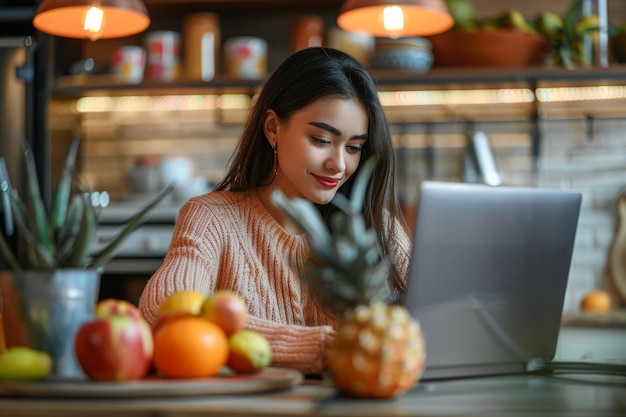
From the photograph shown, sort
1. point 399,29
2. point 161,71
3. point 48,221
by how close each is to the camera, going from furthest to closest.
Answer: point 161,71
point 399,29
point 48,221

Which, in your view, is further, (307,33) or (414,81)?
(307,33)

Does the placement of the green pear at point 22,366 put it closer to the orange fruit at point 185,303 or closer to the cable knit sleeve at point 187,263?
the orange fruit at point 185,303

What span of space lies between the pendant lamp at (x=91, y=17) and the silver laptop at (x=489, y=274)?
1423 millimetres

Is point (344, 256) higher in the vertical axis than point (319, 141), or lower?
lower

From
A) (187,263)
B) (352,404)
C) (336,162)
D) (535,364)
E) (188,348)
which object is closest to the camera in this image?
(352,404)

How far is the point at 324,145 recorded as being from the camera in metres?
1.98

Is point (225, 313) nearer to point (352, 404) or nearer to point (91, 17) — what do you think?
point (352, 404)

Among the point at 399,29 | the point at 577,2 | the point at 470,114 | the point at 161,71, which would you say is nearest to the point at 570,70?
the point at 577,2

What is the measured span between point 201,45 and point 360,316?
9.48 feet

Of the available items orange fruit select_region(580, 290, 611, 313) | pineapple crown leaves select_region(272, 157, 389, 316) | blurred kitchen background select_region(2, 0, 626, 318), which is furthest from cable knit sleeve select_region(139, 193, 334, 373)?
orange fruit select_region(580, 290, 611, 313)

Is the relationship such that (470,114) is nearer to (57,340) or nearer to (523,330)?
(523,330)

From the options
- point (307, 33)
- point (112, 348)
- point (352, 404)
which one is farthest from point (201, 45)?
point (352, 404)

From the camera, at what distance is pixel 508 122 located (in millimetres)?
3795

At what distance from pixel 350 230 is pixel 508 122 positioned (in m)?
2.84
